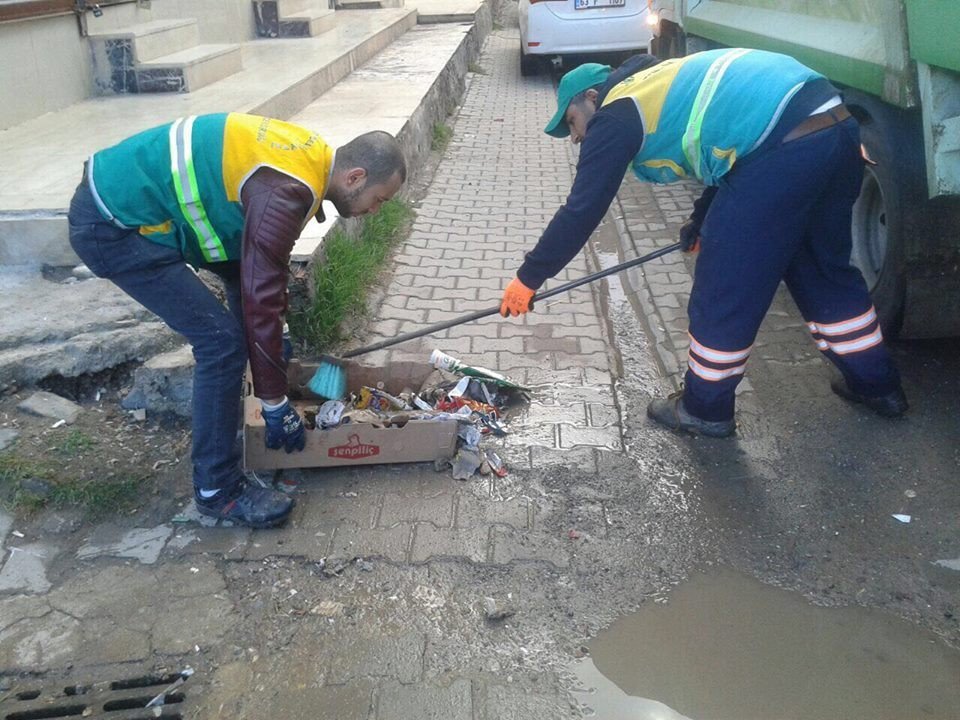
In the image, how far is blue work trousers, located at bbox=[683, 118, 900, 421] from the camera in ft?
9.71

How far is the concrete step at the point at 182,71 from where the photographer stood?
6457 mm

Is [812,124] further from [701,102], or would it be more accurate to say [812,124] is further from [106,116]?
[106,116]

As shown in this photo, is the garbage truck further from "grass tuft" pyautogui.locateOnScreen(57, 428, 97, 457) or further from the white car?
the white car

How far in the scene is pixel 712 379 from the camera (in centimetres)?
329

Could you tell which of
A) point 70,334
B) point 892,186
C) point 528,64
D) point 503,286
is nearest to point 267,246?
point 70,334

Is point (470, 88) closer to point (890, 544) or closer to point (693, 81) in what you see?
point (693, 81)

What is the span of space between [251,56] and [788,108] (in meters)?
6.58

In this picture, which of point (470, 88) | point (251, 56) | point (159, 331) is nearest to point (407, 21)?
point (470, 88)

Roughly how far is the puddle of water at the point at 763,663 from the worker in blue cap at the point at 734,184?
978mm

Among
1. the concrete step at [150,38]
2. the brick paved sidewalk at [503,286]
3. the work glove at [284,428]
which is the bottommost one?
the brick paved sidewalk at [503,286]

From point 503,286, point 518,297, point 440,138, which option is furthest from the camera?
point 440,138

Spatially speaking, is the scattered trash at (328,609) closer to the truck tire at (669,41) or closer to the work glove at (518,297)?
the work glove at (518,297)

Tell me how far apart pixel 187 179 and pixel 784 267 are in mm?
2020

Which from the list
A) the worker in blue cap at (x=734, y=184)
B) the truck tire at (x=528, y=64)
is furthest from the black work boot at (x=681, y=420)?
the truck tire at (x=528, y=64)
